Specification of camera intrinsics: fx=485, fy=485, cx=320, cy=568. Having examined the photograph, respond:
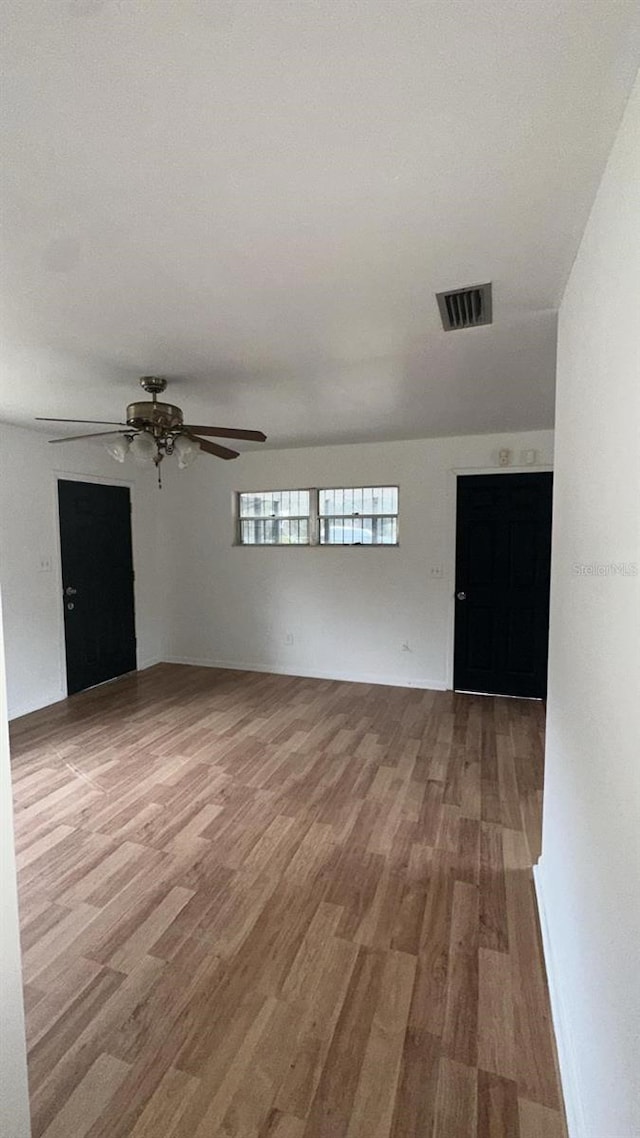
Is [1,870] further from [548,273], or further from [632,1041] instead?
[548,273]

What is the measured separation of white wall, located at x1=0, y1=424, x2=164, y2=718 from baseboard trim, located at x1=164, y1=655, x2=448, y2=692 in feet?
5.18

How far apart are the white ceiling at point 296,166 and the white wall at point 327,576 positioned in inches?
95.2

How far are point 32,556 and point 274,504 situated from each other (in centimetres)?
243

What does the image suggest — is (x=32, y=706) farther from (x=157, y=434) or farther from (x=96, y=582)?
(x=157, y=434)

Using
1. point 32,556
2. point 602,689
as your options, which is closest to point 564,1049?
point 602,689

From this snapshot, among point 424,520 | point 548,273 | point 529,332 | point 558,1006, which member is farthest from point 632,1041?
point 424,520

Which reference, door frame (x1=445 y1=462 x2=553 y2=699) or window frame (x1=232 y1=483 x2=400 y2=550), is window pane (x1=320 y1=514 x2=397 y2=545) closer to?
window frame (x1=232 y1=483 x2=400 y2=550)

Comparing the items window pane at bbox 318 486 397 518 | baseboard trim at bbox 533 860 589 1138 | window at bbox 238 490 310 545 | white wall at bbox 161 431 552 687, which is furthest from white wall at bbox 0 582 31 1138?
window at bbox 238 490 310 545

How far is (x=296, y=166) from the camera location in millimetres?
1203

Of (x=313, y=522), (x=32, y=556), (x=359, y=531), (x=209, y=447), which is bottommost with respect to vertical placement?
(x=32, y=556)

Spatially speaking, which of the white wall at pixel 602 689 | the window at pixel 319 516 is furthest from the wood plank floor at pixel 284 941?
the window at pixel 319 516

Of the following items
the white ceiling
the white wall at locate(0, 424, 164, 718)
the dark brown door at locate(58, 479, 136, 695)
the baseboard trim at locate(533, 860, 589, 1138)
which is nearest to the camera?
the white ceiling

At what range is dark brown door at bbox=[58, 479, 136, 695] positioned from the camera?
4715mm

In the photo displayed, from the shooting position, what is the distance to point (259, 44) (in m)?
0.90
